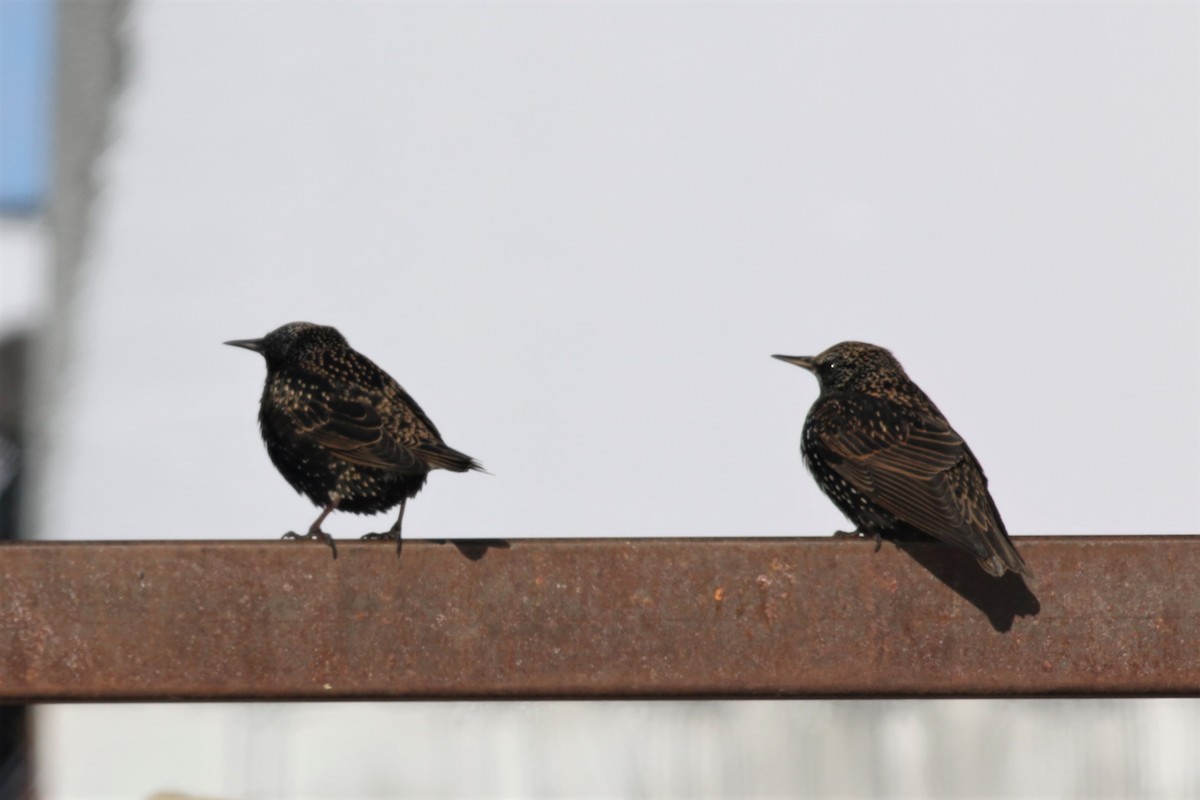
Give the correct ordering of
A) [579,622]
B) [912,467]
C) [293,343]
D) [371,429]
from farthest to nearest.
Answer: [293,343], [371,429], [912,467], [579,622]

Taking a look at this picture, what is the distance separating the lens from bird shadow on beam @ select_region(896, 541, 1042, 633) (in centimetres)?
260

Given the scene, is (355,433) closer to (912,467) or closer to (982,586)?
(912,467)

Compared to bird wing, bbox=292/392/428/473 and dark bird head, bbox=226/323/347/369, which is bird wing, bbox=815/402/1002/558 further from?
dark bird head, bbox=226/323/347/369

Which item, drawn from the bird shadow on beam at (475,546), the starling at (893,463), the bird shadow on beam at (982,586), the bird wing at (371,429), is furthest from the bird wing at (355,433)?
the bird shadow on beam at (982,586)

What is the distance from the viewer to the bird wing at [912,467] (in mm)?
2854

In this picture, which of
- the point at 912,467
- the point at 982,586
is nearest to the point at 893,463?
the point at 912,467

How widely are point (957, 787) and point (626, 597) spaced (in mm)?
988

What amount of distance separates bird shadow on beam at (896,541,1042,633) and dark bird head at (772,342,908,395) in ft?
3.46

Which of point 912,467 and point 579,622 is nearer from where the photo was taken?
point 579,622

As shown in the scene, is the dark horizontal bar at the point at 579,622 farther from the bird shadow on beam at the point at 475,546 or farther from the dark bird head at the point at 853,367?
the dark bird head at the point at 853,367

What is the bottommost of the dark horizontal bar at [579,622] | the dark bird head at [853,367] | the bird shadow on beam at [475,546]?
the dark horizontal bar at [579,622]

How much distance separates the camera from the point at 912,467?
318 cm

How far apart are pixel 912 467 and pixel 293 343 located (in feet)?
5.13

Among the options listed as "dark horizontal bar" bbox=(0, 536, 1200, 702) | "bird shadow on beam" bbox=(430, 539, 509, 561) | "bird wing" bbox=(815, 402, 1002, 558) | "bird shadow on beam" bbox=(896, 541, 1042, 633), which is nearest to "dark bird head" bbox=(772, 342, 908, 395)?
"bird wing" bbox=(815, 402, 1002, 558)
